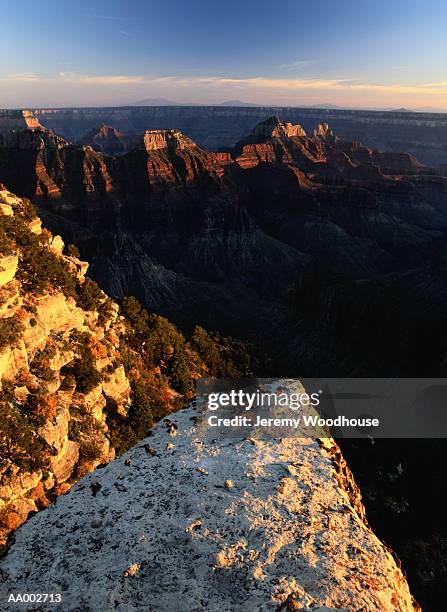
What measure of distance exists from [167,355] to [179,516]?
28.3 meters

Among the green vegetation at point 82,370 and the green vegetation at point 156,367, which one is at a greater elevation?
the green vegetation at point 82,370

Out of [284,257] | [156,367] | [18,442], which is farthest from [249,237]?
[18,442]

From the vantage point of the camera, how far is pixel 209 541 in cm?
1845

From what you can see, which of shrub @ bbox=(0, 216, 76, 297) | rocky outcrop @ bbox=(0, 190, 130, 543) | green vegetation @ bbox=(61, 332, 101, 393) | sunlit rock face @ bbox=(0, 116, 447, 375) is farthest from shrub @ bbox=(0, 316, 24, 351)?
sunlit rock face @ bbox=(0, 116, 447, 375)

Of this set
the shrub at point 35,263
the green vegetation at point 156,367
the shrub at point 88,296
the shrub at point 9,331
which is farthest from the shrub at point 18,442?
the shrub at point 88,296

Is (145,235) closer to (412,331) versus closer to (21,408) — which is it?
(412,331)

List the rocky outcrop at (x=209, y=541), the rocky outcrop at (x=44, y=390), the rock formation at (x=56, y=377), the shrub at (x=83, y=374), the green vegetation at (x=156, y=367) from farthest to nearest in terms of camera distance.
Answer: the green vegetation at (x=156, y=367)
the shrub at (x=83, y=374)
the rock formation at (x=56, y=377)
the rocky outcrop at (x=44, y=390)
the rocky outcrop at (x=209, y=541)

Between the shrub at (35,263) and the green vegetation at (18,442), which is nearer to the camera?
the green vegetation at (18,442)

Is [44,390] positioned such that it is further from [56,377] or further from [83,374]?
[83,374]

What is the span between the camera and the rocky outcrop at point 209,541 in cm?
1644

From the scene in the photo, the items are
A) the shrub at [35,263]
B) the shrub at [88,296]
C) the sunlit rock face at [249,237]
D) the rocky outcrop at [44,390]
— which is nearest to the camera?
the rocky outcrop at [44,390]

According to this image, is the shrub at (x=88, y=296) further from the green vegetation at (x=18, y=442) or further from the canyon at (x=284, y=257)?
the canyon at (x=284, y=257)

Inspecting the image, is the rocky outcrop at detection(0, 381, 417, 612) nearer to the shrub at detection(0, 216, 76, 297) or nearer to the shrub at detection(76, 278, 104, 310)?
the shrub at detection(0, 216, 76, 297)

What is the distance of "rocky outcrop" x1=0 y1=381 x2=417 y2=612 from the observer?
16.4 meters
